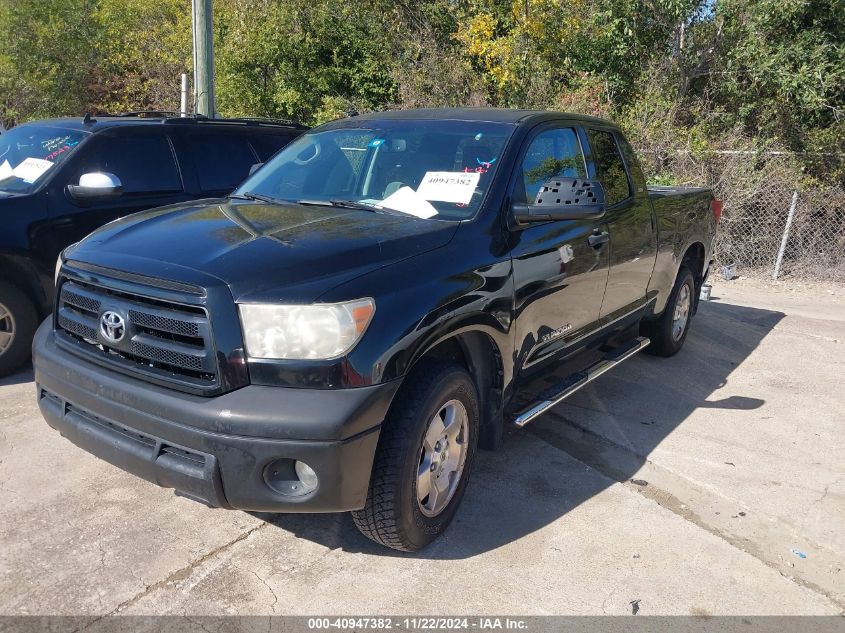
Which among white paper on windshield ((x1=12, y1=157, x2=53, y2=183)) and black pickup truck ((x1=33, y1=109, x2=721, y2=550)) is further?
white paper on windshield ((x1=12, y1=157, x2=53, y2=183))

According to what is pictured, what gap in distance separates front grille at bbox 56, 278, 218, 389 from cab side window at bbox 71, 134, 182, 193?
106 inches

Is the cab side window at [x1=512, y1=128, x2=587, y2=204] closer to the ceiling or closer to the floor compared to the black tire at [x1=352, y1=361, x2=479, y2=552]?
closer to the ceiling

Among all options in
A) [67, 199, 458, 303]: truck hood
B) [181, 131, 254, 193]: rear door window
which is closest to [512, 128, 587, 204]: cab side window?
[67, 199, 458, 303]: truck hood

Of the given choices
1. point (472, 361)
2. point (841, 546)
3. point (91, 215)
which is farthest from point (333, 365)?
point (91, 215)

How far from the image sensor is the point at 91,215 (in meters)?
5.21

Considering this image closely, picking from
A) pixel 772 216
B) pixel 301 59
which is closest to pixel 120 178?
pixel 772 216

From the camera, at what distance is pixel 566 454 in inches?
167

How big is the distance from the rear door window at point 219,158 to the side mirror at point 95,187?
0.89 meters

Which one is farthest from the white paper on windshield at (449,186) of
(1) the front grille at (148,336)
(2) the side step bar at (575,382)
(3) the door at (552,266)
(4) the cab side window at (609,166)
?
(1) the front grille at (148,336)

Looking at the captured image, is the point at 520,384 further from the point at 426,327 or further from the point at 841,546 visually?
the point at 841,546

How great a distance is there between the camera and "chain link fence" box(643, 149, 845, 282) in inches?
383

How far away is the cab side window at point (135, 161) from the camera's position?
17.6ft

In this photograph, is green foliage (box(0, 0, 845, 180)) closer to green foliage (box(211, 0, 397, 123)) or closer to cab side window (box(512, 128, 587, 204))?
green foliage (box(211, 0, 397, 123))

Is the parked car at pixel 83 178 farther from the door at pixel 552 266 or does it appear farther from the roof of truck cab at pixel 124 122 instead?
the door at pixel 552 266
